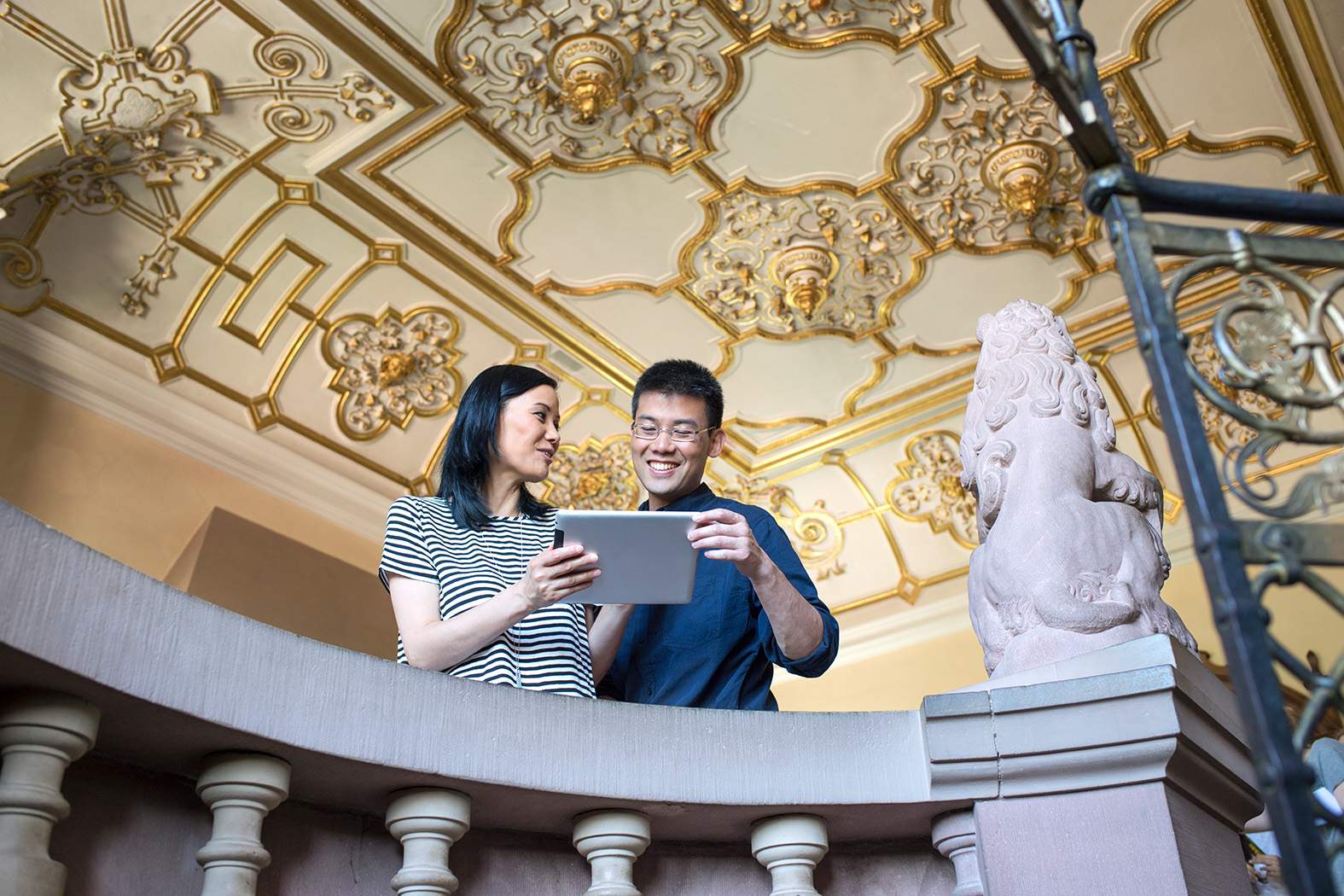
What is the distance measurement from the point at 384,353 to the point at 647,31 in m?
2.75

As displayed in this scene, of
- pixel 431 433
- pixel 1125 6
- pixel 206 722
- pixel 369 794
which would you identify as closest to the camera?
pixel 206 722

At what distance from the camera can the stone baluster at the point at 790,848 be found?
5.47ft

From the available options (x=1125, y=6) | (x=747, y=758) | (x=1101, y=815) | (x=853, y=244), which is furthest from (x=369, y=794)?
(x=853, y=244)

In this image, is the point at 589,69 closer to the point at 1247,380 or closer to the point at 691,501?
the point at 691,501

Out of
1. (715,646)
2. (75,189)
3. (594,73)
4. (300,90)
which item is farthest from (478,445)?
(75,189)

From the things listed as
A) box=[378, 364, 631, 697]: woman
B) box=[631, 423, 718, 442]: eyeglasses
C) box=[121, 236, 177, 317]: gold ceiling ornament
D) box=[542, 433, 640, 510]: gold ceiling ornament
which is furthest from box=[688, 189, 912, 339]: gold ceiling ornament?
box=[378, 364, 631, 697]: woman

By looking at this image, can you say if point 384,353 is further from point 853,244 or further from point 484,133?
point 853,244

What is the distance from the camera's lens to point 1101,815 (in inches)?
63.2

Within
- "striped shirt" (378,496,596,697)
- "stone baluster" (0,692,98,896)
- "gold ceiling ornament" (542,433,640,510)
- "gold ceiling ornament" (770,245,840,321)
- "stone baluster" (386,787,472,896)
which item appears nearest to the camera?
"stone baluster" (0,692,98,896)

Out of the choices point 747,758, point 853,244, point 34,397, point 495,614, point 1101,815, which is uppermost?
point 853,244

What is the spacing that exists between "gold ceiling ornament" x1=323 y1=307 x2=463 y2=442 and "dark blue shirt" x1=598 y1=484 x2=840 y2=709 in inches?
220

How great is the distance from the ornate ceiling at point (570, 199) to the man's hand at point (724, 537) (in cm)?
456

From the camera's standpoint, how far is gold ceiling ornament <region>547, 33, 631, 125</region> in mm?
5930

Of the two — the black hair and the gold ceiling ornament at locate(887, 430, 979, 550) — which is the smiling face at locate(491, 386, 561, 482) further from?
the gold ceiling ornament at locate(887, 430, 979, 550)
